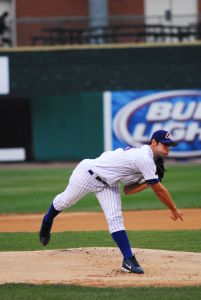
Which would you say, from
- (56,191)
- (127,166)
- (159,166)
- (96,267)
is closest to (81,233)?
(96,267)

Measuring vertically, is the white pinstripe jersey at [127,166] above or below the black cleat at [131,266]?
above

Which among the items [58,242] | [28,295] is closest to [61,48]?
[58,242]

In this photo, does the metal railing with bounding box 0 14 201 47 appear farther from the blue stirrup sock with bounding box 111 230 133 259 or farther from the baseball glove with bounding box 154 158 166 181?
the blue stirrup sock with bounding box 111 230 133 259

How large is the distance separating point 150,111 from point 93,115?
72.2 inches

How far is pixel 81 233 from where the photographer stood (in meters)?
13.0

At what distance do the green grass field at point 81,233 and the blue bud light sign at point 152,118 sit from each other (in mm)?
1652

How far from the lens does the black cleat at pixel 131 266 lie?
8.71 m

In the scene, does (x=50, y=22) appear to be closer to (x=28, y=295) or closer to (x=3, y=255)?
(x=3, y=255)

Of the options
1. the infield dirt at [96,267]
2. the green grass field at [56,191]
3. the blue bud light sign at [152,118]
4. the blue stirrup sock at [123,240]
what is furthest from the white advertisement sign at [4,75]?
the blue stirrup sock at [123,240]

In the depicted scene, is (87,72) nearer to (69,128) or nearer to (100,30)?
(100,30)

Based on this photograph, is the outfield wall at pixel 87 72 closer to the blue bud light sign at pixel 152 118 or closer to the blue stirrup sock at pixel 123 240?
the blue bud light sign at pixel 152 118

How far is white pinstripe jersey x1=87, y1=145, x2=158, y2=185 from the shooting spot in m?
8.55

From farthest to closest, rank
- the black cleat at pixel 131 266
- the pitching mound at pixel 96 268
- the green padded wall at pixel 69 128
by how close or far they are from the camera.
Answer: the green padded wall at pixel 69 128 < the black cleat at pixel 131 266 < the pitching mound at pixel 96 268

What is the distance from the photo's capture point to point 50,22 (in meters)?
→ 29.0
